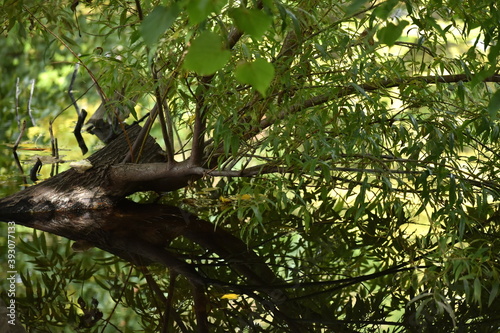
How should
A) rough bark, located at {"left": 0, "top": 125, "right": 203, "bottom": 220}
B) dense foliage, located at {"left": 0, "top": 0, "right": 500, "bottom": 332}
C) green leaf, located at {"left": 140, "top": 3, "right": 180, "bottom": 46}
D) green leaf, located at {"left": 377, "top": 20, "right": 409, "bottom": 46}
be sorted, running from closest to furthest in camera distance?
green leaf, located at {"left": 140, "top": 3, "right": 180, "bottom": 46}, green leaf, located at {"left": 377, "top": 20, "right": 409, "bottom": 46}, dense foliage, located at {"left": 0, "top": 0, "right": 500, "bottom": 332}, rough bark, located at {"left": 0, "top": 125, "right": 203, "bottom": 220}

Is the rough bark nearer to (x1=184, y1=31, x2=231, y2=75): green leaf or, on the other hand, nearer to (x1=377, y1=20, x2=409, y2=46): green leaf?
(x1=377, y1=20, x2=409, y2=46): green leaf

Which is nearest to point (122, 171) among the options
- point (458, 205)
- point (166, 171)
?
point (166, 171)

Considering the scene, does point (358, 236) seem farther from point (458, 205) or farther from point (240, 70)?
point (240, 70)

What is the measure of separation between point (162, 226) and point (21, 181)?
3.52 ft

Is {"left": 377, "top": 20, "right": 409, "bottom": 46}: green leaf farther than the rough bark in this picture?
No

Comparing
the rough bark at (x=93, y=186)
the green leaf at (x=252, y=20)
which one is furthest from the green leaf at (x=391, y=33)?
the rough bark at (x=93, y=186)

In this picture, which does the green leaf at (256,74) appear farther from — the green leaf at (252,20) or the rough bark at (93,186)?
the rough bark at (93,186)

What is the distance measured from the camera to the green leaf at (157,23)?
2.19 feet

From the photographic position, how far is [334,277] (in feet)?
7.34

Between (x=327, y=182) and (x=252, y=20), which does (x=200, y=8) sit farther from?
(x=327, y=182)

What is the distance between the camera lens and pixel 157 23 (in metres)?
0.67

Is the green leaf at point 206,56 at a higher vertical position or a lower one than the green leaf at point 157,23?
lower

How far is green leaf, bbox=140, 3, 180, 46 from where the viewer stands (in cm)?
67

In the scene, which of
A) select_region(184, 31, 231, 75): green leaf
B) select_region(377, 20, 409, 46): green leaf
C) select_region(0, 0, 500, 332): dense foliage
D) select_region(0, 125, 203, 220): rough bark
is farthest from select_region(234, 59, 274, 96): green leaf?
select_region(0, 125, 203, 220): rough bark
